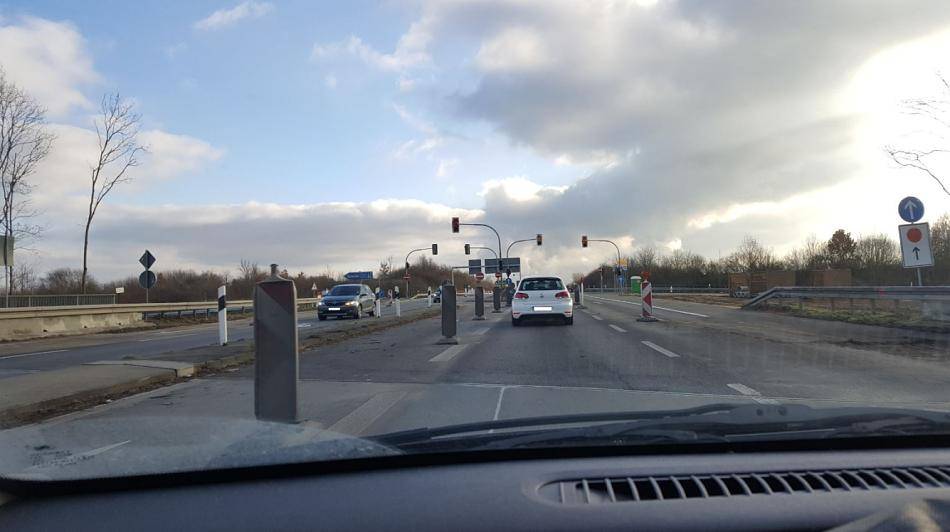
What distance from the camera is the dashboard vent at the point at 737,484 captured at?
2037 millimetres

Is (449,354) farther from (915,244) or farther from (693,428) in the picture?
(915,244)

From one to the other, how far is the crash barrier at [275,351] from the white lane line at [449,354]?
5.53 metres

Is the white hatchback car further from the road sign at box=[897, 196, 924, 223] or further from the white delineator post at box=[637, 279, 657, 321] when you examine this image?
the road sign at box=[897, 196, 924, 223]

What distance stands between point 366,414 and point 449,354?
5.45m

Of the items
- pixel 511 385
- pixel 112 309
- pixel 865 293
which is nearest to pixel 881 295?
pixel 865 293

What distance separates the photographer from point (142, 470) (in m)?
2.39

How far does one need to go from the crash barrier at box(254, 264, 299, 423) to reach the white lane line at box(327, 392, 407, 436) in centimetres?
51

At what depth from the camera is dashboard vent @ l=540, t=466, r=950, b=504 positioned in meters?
2.04

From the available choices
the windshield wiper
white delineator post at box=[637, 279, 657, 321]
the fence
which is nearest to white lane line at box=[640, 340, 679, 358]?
white delineator post at box=[637, 279, 657, 321]

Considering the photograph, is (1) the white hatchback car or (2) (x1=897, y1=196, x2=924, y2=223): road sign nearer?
(2) (x1=897, y1=196, x2=924, y2=223): road sign

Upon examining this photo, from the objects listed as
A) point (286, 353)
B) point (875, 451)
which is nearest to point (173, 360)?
point (286, 353)

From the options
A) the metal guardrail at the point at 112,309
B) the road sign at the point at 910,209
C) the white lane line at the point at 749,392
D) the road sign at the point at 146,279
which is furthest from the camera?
the road sign at the point at 146,279

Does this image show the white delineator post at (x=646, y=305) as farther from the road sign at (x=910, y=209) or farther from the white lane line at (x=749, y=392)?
the white lane line at (x=749, y=392)

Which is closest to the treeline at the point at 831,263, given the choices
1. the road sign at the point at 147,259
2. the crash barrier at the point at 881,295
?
the crash barrier at the point at 881,295
